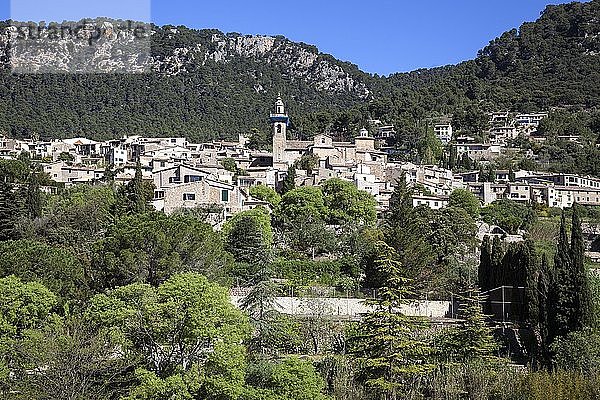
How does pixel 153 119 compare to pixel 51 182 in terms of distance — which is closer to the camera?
pixel 51 182

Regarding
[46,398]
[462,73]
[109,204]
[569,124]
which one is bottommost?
[46,398]

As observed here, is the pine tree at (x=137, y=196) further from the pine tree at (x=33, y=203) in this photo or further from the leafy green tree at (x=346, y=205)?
the leafy green tree at (x=346, y=205)

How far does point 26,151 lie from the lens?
5719 cm

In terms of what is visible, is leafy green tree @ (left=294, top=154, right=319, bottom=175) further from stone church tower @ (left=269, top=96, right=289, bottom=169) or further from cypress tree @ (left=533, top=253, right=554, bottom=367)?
cypress tree @ (left=533, top=253, right=554, bottom=367)

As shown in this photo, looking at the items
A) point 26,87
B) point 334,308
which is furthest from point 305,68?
point 334,308

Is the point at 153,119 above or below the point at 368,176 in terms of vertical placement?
above

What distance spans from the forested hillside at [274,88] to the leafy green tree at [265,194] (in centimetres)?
2458

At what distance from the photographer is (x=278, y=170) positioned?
4178cm

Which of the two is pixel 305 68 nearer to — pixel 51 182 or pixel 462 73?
pixel 462 73

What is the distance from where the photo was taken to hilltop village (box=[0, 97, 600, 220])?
116 ft

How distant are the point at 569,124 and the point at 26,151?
4735 centimetres

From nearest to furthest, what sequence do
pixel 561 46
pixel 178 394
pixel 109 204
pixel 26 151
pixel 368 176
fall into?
pixel 178 394 < pixel 109 204 < pixel 368 176 < pixel 26 151 < pixel 561 46

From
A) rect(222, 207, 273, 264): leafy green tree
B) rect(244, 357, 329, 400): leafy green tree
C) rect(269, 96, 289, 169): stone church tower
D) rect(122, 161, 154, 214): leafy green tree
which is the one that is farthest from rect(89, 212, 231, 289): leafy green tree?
rect(269, 96, 289, 169): stone church tower

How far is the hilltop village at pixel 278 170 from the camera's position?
35.3 meters
